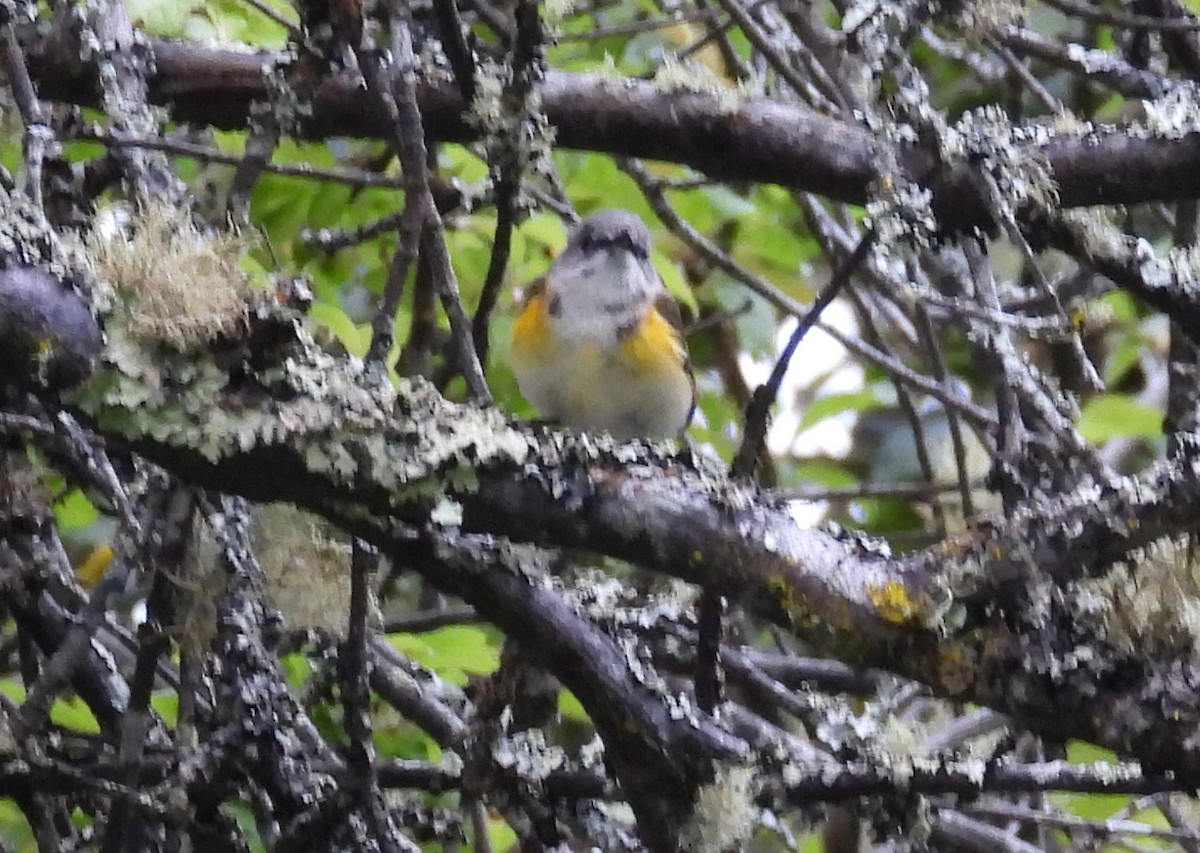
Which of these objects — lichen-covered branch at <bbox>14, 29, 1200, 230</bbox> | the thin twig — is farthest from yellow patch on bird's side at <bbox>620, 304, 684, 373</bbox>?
the thin twig

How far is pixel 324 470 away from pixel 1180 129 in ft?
3.79

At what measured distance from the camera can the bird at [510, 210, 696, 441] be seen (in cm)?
311

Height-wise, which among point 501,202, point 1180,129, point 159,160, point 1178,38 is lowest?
point 501,202

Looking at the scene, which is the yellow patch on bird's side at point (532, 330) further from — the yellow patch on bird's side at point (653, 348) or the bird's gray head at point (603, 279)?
the yellow patch on bird's side at point (653, 348)

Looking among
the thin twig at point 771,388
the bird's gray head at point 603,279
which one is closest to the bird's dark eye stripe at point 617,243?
the bird's gray head at point 603,279

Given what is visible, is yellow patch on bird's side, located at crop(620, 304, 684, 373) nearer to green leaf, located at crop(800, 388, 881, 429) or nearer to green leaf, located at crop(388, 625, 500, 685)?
green leaf, located at crop(800, 388, 881, 429)

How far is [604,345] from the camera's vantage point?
3.14 meters

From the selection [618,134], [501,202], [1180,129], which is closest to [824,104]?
[618,134]

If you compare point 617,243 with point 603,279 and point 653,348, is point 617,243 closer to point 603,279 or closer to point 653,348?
point 603,279

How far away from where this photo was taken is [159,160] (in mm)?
1979

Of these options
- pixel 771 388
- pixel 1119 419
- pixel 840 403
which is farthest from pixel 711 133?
pixel 840 403

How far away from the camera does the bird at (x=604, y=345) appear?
3113 mm

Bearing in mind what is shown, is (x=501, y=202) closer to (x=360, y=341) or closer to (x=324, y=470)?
(x=324, y=470)

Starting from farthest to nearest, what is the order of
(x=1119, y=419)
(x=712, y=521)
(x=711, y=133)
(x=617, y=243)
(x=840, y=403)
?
(x=840, y=403)
(x=617, y=243)
(x=1119, y=419)
(x=711, y=133)
(x=712, y=521)
